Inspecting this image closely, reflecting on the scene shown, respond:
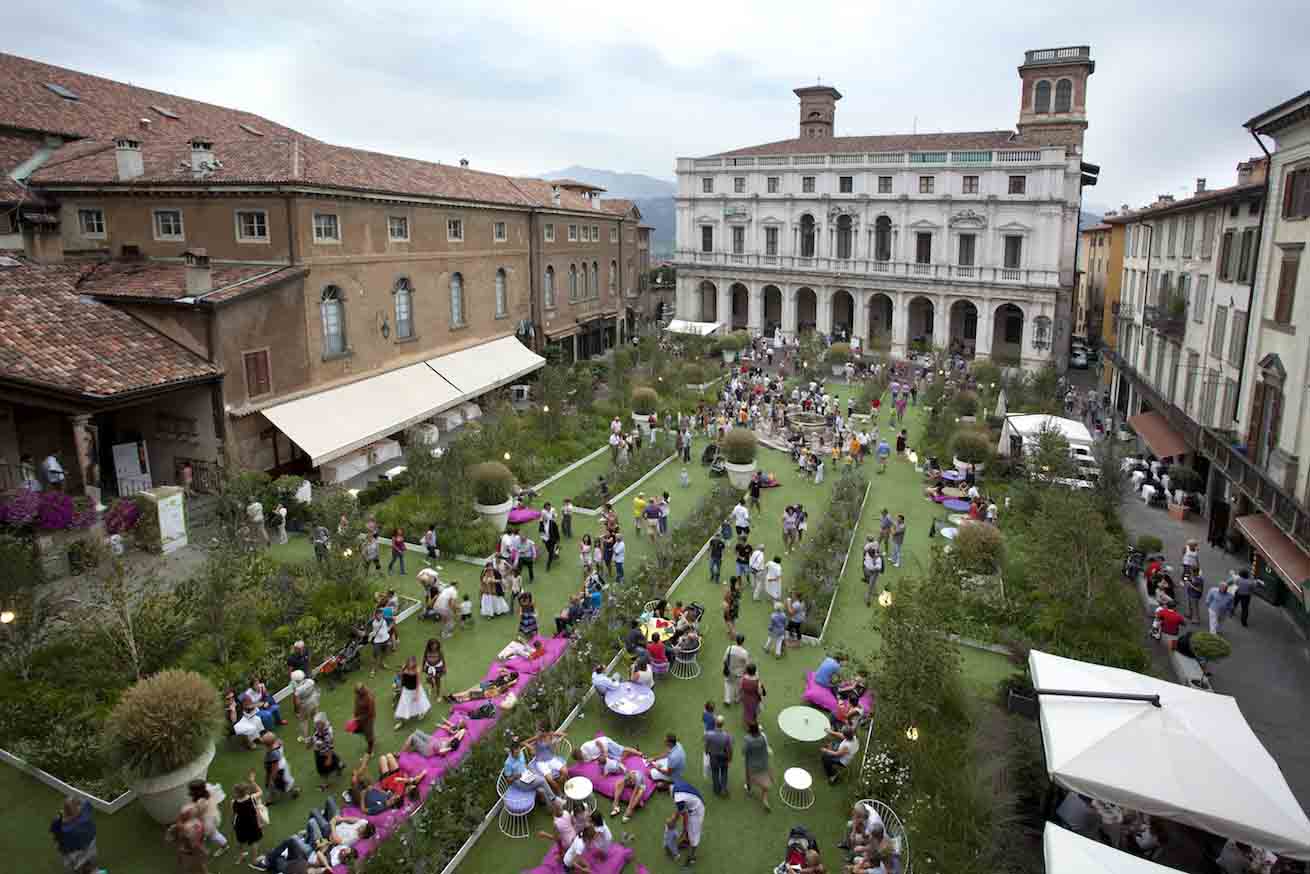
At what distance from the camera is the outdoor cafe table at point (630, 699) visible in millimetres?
12547

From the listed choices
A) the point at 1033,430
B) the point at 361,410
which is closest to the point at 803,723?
the point at 1033,430

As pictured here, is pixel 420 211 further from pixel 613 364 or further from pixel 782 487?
pixel 782 487

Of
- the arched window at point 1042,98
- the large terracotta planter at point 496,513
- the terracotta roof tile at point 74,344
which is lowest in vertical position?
the large terracotta planter at point 496,513

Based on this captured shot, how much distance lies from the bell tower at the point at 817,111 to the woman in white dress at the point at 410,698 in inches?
2225

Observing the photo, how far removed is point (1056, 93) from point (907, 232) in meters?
11.2

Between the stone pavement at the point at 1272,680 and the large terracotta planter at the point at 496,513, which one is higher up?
the large terracotta planter at the point at 496,513

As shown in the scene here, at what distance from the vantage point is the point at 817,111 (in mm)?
61125

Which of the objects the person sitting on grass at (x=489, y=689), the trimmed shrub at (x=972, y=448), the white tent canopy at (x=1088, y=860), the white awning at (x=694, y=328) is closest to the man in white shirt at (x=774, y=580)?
the person sitting on grass at (x=489, y=689)

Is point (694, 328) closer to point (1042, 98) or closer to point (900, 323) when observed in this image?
point (900, 323)

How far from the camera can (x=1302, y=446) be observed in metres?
15.7

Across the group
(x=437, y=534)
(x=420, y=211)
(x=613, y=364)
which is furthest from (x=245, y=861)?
(x=613, y=364)

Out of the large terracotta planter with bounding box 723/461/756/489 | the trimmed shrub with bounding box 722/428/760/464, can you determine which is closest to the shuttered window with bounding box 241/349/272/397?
the trimmed shrub with bounding box 722/428/760/464

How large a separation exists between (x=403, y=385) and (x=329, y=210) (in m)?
5.93

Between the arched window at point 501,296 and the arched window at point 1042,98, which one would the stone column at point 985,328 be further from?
the arched window at point 501,296
